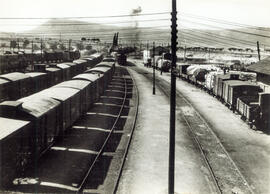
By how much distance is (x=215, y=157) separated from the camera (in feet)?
65.9

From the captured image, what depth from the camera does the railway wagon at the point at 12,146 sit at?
1372cm

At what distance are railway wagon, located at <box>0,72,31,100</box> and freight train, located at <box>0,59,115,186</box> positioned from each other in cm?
760

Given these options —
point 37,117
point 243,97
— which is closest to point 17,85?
point 37,117

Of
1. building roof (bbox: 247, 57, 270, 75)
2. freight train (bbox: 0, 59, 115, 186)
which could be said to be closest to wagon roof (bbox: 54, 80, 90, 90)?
freight train (bbox: 0, 59, 115, 186)

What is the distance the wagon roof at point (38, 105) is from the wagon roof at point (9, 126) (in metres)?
1.18

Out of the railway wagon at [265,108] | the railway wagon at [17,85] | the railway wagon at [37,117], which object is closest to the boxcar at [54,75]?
the railway wagon at [17,85]

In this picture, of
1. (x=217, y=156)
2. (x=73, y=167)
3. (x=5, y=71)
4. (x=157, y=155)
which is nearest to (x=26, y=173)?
(x=73, y=167)

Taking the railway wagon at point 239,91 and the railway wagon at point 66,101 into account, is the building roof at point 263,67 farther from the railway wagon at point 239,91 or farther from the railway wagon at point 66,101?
the railway wagon at point 66,101

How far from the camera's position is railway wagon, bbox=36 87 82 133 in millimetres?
21500

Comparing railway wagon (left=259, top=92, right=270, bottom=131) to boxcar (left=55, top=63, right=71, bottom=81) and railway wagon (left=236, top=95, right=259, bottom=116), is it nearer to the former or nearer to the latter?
railway wagon (left=236, top=95, right=259, bottom=116)

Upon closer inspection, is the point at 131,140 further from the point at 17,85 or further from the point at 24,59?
the point at 24,59

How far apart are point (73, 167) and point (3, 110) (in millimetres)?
4882

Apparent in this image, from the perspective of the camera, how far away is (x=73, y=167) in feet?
57.4

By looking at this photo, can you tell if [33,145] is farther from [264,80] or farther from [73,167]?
[264,80]
